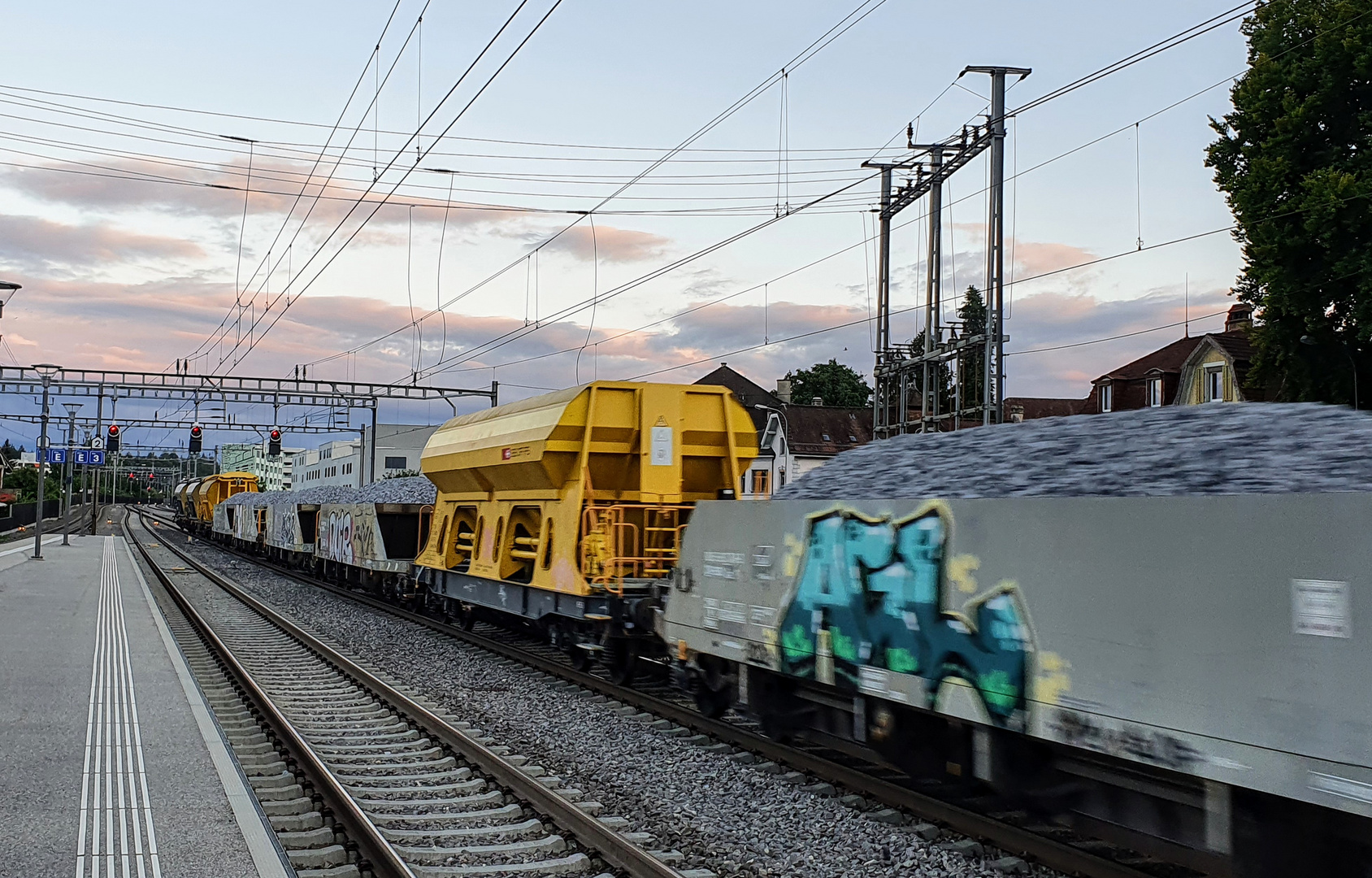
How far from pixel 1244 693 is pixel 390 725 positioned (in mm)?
8129

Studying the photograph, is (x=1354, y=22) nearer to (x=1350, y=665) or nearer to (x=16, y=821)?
(x=1350, y=665)

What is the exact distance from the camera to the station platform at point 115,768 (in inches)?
Result: 236

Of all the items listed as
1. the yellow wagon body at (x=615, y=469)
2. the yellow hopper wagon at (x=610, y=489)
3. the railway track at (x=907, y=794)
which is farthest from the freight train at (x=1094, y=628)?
the yellow wagon body at (x=615, y=469)

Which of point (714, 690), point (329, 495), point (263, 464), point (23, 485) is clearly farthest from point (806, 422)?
point (263, 464)

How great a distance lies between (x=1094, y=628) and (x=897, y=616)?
157cm

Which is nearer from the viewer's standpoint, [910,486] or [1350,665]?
[1350,665]

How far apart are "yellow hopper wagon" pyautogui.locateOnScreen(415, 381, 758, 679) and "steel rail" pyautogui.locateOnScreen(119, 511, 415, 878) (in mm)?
3381

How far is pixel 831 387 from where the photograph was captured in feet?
301

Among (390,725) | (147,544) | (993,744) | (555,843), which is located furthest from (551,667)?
(147,544)

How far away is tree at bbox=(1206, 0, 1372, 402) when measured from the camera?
23641mm

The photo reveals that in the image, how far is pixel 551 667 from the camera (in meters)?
13.3

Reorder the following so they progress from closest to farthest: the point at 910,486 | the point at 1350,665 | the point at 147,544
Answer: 1. the point at 1350,665
2. the point at 910,486
3. the point at 147,544

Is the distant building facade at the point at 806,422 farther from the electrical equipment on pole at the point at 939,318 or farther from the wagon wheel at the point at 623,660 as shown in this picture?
the wagon wheel at the point at 623,660

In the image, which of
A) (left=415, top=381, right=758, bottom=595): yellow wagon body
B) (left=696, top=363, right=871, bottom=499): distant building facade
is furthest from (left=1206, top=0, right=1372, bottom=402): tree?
(left=696, top=363, right=871, bottom=499): distant building facade
